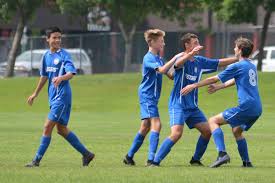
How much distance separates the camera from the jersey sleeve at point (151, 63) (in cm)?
1378

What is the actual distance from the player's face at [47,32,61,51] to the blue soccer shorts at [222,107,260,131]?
2515 mm

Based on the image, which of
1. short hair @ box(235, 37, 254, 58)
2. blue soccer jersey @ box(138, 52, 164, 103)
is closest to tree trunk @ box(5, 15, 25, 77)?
blue soccer jersey @ box(138, 52, 164, 103)

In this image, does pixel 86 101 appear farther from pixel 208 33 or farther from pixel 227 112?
pixel 227 112

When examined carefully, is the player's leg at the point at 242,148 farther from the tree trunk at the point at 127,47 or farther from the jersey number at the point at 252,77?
the tree trunk at the point at 127,47

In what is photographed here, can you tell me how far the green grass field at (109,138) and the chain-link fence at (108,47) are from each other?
10.9m

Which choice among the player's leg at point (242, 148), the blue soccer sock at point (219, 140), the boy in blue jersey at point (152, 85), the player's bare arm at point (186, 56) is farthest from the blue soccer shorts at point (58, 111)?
the player's leg at point (242, 148)

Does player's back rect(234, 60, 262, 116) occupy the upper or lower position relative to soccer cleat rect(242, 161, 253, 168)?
upper

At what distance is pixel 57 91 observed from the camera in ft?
45.3

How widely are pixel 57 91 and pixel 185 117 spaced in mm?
1783

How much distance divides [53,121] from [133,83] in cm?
2527

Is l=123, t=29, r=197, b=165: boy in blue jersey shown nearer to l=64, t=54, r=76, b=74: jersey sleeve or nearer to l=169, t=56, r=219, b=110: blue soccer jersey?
l=169, t=56, r=219, b=110: blue soccer jersey

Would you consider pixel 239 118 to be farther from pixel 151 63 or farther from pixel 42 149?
pixel 42 149

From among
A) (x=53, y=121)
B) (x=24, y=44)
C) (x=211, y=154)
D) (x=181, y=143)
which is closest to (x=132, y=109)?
(x=181, y=143)

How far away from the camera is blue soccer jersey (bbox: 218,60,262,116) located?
13.5 m
